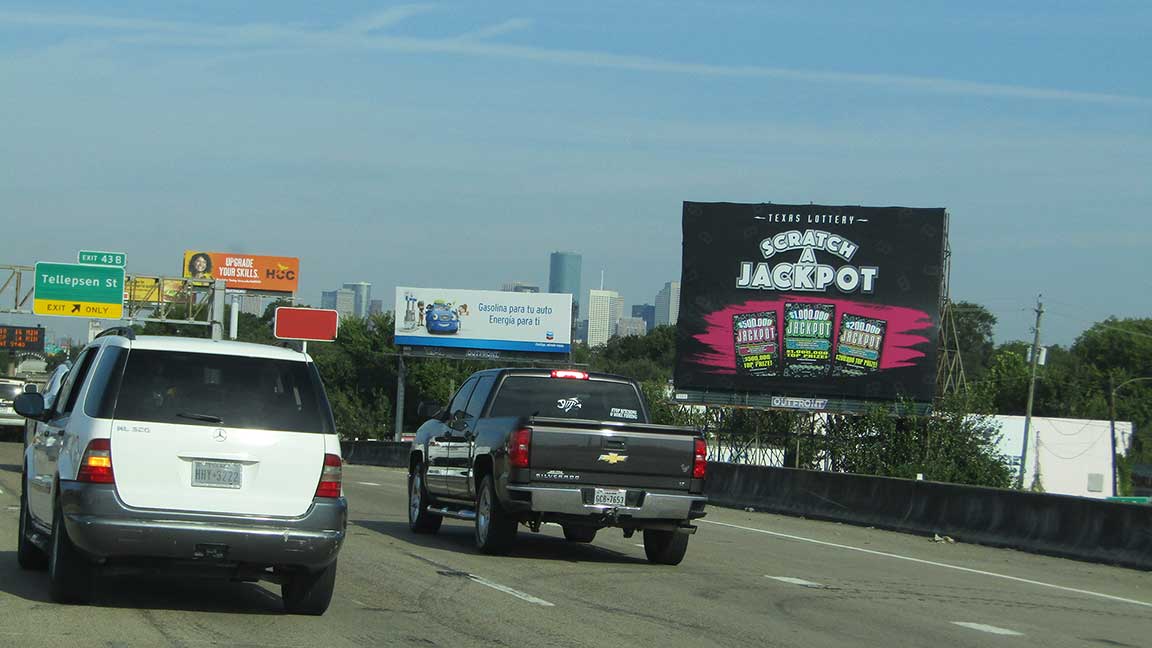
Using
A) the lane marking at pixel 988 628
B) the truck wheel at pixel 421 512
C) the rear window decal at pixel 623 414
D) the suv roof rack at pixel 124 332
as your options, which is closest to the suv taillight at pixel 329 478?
the suv roof rack at pixel 124 332

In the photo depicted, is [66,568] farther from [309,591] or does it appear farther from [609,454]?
[609,454]

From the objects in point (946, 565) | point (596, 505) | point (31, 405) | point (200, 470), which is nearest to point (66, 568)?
Result: point (200, 470)

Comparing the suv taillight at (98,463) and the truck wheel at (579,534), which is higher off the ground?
the suv taillight at (98,463)

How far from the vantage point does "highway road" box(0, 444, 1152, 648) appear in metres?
9.60

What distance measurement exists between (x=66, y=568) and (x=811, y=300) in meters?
38.8

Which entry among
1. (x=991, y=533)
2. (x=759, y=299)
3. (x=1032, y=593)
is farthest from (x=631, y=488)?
(x=759, y=299)

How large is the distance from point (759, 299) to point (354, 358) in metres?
68.5

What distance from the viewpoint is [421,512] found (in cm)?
1758

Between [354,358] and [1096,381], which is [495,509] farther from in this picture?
[1096,381]

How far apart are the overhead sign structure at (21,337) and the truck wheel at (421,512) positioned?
325 feet

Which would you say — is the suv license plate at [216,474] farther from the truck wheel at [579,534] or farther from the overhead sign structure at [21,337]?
the overhead sign structure at [21,337]

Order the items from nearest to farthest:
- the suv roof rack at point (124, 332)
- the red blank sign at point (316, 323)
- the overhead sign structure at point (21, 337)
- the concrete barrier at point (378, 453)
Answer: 1. the suv roof rack at point (124, 332)
2. the concrete barrier at point (378, 453)
3. the red blank sign at point (316, 323)
4. the overhead sign structure at point (21, 337)

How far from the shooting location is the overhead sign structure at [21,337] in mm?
109125

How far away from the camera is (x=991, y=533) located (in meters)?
21.2
